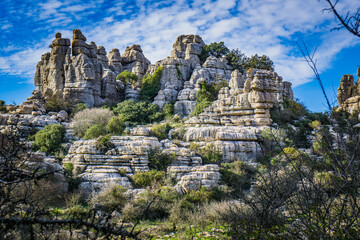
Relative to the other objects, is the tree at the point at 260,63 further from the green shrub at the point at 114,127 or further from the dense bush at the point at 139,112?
the green shrub at the point at 114,127

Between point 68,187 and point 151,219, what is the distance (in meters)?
5.16

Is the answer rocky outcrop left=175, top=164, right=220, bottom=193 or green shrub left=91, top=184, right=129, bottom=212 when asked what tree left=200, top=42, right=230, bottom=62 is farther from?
green shrub left=91, top=184, right=129, bottom=212

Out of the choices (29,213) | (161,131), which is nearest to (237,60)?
(161,131)

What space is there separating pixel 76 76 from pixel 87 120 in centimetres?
988

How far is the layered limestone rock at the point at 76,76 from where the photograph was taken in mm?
31172

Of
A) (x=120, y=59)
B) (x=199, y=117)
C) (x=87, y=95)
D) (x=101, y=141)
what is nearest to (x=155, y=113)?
(x=199, y=117)

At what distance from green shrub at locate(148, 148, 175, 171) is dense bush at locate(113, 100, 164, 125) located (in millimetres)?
10265

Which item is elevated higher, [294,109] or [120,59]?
[120,59]

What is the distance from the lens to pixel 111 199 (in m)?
12.2

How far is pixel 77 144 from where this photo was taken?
18.5 metres

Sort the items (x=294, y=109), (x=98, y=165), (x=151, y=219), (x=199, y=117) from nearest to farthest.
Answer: (x=151, y=219) < (x=98, y=165) < (x=199, y=117) < (x=294, y=109)

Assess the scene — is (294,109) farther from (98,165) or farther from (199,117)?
(98,165)

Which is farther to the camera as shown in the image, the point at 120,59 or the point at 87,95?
the point at 120,59

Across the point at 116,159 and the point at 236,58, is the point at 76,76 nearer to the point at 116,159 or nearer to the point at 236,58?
the point at 116,159
